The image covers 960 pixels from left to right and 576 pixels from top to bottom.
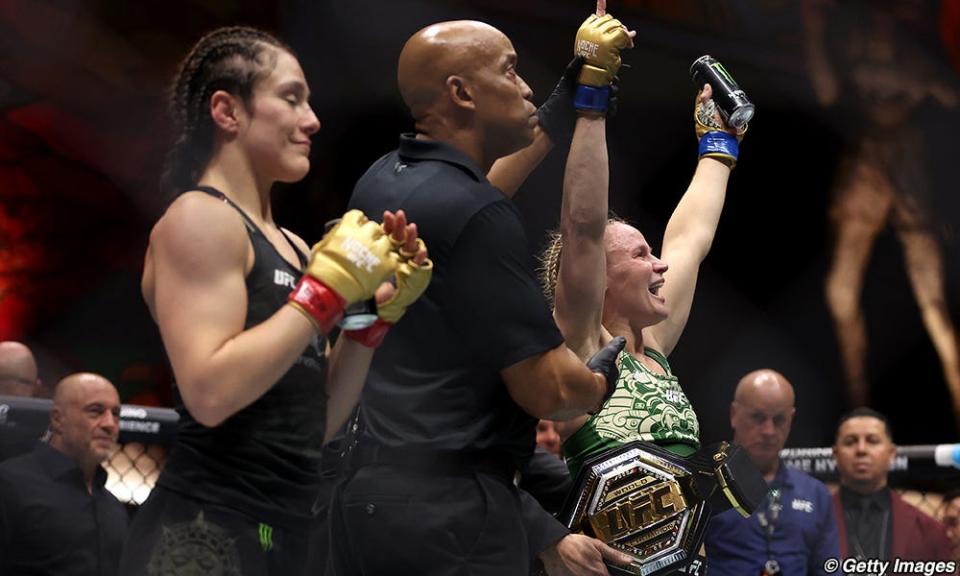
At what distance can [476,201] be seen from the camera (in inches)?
57.8

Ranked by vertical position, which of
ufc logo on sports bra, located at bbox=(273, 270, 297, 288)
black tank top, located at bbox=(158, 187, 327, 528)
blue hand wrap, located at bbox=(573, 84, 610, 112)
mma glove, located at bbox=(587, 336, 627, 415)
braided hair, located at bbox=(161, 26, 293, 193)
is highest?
blue hand wrap, located at bbox=(573, 84, 610, 112)

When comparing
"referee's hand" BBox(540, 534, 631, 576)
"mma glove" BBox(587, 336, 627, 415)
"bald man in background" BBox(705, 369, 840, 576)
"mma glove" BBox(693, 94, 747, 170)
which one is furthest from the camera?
"bald man in background" BBox(705, 369, 840, 576)

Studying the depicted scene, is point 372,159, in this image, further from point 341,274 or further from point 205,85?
point 341,274

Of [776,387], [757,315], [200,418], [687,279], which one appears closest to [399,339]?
[200,418]

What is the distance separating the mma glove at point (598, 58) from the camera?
1714 millimetres

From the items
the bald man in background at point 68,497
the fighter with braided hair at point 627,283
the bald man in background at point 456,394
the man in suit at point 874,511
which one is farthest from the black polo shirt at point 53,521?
the man in suit at point 874,511

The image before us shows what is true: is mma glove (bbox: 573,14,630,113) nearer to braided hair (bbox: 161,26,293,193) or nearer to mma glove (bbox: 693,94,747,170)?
braided hair (bbox: 161,26,293,193)

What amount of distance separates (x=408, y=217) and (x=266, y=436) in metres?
0.32

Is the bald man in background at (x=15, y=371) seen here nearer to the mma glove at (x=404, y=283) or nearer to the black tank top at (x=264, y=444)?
the black tank top at (x=264, y=444)

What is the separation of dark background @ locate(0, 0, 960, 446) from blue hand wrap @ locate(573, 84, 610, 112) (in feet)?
7.42

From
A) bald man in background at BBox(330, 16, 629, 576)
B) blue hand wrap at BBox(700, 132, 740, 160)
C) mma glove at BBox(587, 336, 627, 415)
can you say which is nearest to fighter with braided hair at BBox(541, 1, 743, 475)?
blue hand wrap at BBox(700, 132, 740, 160)

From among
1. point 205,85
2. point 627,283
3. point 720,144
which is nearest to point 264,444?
point 205,85

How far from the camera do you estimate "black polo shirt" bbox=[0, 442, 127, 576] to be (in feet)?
8.96

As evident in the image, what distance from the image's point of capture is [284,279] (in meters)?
1.35
